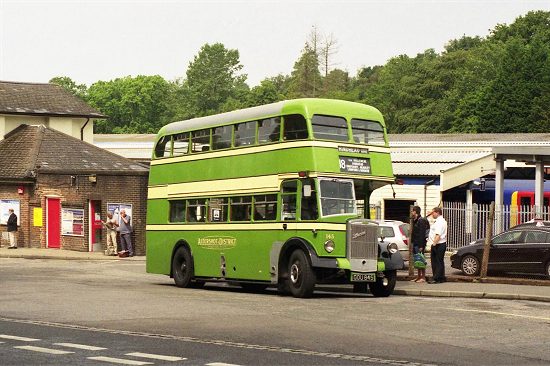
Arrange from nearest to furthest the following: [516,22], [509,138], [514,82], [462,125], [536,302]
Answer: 1. [536,302]
2. [509,138]
3. [514,82]
4. [462,125]
5. [516,22]

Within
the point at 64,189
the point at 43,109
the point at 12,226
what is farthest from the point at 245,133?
the point at 43,109

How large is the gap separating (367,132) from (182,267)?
269 inches

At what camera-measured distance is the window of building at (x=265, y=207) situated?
25750 millimetres

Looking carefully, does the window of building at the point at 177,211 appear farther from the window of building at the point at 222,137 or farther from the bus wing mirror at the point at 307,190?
the bus wing mirror at the point at 307,190

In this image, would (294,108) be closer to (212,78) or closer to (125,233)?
(125,233)

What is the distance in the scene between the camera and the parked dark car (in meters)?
30.2

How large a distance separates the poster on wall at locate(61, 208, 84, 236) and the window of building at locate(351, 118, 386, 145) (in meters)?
25.6

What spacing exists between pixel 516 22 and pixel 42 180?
66886 mm

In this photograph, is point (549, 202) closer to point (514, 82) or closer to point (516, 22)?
point (514, 82)

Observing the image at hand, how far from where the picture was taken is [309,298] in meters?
24.6

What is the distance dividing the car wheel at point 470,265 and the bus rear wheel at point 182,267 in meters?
8.16

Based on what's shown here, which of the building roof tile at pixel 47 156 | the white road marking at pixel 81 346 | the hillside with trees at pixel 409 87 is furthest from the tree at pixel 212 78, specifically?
the white road marking at pixel 81 346

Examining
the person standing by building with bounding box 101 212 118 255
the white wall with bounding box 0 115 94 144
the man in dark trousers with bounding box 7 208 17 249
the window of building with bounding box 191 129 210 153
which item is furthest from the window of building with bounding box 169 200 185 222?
the white wall with bounding box 0 115 94 144

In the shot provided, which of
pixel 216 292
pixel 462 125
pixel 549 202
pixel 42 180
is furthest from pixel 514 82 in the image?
pixel 216 292
